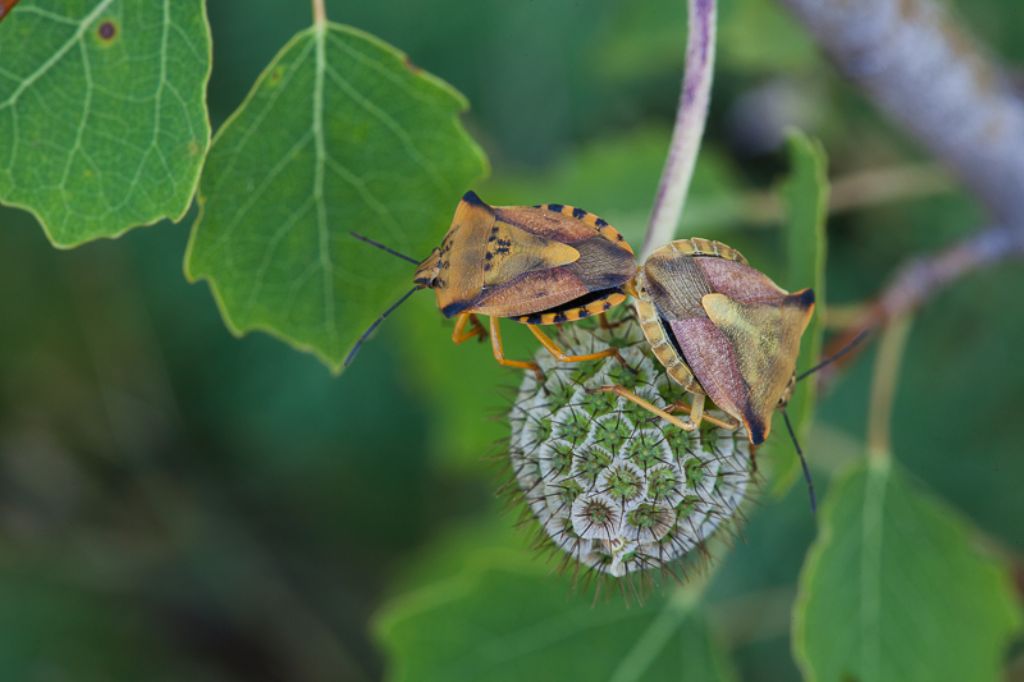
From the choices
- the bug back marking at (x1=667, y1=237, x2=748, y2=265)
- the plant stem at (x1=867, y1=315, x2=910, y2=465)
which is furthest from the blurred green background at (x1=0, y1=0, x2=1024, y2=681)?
the bug back marking at (x1=667, y1=237, x2=748, y2=265)

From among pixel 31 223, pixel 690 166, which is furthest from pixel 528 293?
pixel 31 223

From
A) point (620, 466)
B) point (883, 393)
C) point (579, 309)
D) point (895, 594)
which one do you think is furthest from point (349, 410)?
point (579, 309)

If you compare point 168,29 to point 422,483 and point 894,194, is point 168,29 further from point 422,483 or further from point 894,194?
point 422,483

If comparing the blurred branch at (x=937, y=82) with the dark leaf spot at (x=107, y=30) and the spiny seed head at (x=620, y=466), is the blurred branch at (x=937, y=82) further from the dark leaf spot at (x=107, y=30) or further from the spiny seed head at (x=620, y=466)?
the dark leaf spot at (x=107, y=30)

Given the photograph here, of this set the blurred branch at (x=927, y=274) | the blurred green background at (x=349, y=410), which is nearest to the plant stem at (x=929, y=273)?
the blurred branch at (x=927, y=274)

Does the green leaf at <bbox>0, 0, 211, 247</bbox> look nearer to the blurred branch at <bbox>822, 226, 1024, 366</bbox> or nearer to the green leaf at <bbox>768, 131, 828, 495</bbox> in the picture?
the green leaf at <bbox>768, 131, 828, 495</bbox>
